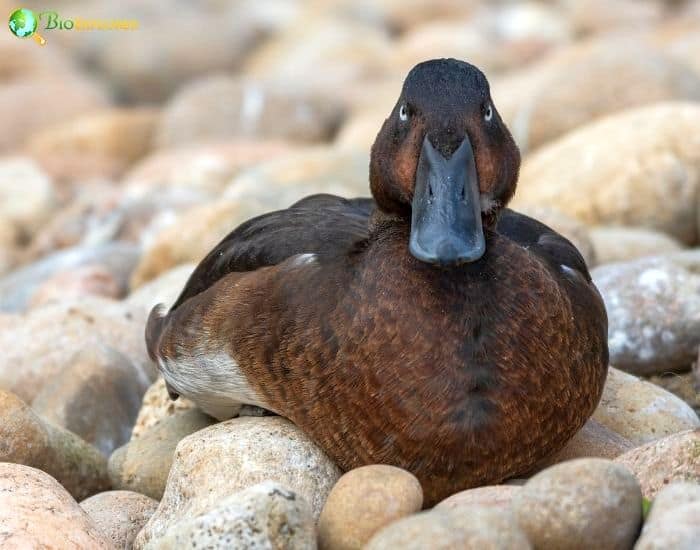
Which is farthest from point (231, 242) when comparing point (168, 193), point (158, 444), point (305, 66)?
point (305, 66)

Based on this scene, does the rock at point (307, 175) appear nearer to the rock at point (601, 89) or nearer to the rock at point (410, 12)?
the rock at point (601, 89)

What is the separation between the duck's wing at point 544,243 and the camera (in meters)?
4.46

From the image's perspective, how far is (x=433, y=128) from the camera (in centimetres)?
388

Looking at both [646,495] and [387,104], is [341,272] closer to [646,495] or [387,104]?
[646,495]

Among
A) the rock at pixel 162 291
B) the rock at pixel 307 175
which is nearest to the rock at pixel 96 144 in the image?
the rock at pixel 307 175

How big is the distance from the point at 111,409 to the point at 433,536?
10.2 feet

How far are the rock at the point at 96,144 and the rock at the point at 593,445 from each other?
31.7ft

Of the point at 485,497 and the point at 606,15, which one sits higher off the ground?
the point at 485,497

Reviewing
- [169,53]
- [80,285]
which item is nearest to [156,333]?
[80,285]

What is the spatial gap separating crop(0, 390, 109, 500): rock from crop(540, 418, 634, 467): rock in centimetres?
185

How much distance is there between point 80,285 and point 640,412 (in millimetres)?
4343

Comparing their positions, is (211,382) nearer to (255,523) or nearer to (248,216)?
A: (255,523)

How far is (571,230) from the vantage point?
6.29 m

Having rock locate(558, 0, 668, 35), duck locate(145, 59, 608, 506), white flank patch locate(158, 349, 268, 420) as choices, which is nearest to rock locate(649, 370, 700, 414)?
duck locate(145, 59, 608, 506)
